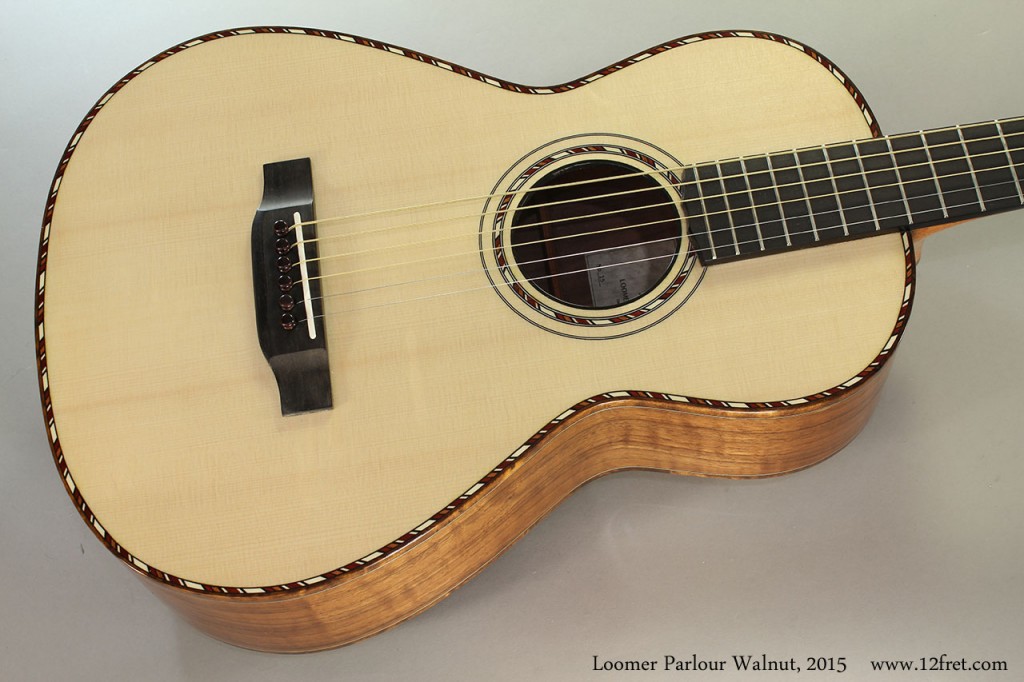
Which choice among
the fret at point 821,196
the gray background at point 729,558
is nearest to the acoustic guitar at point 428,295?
the fret at point 821,196

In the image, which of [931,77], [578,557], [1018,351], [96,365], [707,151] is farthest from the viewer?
[931,77]

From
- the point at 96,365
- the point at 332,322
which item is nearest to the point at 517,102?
the point at 332,322

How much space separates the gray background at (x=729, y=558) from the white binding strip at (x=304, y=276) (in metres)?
0.29

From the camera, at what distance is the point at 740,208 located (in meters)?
1.38

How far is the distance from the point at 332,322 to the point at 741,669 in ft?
2.80

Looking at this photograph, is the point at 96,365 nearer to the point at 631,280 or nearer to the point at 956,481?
the point at 631,280

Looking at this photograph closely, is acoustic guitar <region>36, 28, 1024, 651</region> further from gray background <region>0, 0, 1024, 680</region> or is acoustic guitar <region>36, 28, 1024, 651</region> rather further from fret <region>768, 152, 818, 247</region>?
gray background <region>0, 0, 1024, 680</region>

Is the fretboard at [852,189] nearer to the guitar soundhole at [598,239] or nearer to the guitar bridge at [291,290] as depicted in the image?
the guitar soundhole at [598,239]

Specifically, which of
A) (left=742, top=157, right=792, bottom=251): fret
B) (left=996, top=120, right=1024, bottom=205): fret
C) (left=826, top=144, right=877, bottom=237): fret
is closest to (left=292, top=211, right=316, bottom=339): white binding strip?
(left=742, top=157, right=792, bottom=251): fret

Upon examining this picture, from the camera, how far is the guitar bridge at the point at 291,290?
1.31m

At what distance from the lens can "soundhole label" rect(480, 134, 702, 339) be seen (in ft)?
4.46

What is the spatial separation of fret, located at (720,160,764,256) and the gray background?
1.55 feet

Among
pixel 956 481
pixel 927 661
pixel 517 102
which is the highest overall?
pixel 517 102

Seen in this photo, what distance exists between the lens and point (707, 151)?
1449mm
